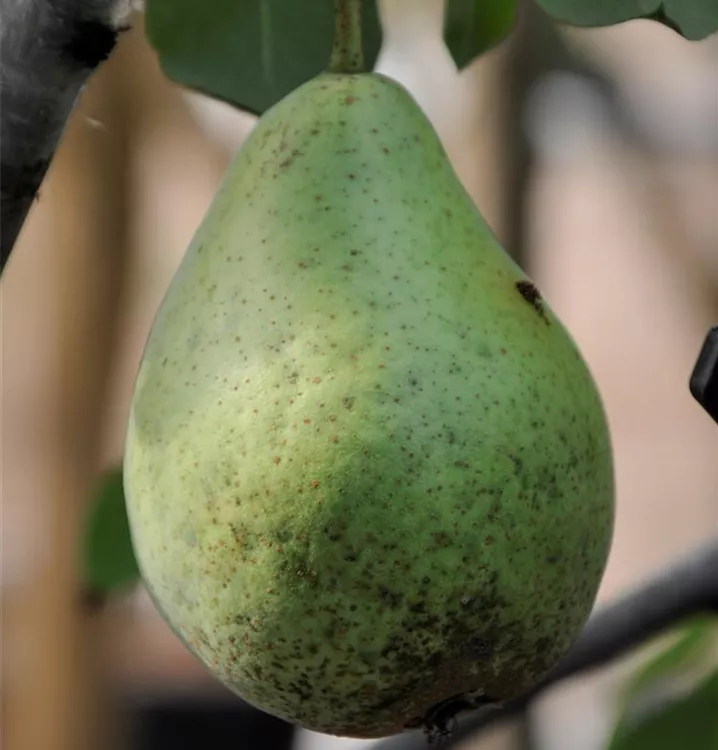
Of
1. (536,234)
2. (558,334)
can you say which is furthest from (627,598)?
(536,234)

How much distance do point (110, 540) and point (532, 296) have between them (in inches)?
16.5

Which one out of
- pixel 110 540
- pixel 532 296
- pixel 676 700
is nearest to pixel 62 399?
pixel 110 540

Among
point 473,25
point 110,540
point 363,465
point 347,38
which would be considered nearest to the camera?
point 363,465

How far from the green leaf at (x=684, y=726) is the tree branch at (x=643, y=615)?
0.14 feet

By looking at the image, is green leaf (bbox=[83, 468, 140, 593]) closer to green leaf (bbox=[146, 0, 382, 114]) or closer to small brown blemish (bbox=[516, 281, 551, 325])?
green leaf (bbox=[146, 0, 382, 114])

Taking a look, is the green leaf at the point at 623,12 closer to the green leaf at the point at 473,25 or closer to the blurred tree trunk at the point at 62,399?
the green leaf at the point at 473,25

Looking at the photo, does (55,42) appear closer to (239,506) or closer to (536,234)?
(239,506)

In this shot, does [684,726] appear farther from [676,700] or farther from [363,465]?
[363,465]

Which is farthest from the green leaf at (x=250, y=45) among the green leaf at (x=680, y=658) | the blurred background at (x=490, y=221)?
the blurred background at (x=490, y=221)

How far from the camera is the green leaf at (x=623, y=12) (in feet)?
1.45

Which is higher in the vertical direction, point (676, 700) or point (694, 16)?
point (694, 16)

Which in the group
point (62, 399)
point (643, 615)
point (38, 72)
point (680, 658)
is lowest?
point (62, 399)

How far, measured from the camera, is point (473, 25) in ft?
1.97

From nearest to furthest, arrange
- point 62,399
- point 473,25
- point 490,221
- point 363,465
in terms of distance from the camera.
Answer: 1. point 363,465
2. point 473,25
3. point 490,221
4. point 62,399
